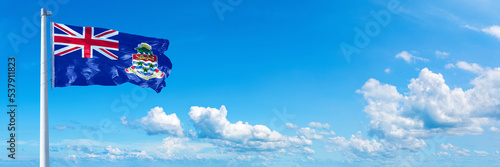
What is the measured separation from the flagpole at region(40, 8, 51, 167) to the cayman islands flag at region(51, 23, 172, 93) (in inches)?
29.7

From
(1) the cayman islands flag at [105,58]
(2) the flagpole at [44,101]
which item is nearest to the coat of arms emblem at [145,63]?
(1) the cayman islands flag at [105,58]

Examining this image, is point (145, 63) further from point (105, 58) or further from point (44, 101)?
point (44, 101)

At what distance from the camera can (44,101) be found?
2530 centimetres

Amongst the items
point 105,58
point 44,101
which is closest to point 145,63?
point 105,58

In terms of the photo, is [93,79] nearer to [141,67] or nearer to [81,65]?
[81,65]

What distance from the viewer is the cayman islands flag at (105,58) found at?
27422 mm

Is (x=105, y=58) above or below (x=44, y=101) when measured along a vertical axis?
above

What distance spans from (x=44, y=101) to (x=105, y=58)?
5298 millimetres

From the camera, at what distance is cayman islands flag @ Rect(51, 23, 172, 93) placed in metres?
27.4

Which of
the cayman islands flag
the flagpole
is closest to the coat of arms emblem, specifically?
the cayman islands flag

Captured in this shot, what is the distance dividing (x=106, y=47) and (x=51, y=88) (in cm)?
467

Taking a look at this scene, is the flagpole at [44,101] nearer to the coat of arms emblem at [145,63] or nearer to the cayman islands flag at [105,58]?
the cayman islands flag at [105,58]

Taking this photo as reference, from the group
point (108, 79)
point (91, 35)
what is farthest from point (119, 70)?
point (91, 35)

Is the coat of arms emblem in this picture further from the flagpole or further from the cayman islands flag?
the flagpole
